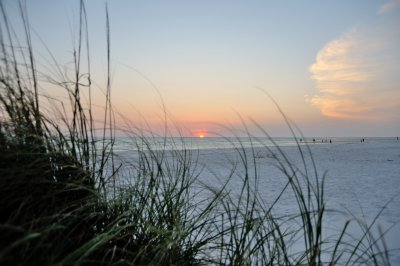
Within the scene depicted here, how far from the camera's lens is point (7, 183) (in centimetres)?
104

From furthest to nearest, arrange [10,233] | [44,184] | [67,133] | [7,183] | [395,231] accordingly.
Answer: [395,231] → [67,133] → [44,184] → [7,183] → [10,233]

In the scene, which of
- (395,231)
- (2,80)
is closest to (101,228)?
(2,80)

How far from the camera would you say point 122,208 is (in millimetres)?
1584

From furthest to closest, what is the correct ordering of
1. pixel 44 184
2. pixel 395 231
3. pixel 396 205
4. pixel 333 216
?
pixel 396 205
pixel 333 216
pixel 395 231
pixel 44 184

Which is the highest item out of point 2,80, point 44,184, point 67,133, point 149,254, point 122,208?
point 2,80

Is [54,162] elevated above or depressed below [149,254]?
above

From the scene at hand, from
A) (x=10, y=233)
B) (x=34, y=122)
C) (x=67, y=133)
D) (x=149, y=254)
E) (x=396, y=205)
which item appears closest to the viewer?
(x=10, y=233)

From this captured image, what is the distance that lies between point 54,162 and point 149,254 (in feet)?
1.79

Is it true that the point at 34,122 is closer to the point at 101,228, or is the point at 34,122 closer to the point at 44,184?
the point at 44,184

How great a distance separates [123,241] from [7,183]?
60 cm

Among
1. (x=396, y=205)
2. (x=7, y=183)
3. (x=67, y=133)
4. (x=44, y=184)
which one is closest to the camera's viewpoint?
(x=7, y=183)

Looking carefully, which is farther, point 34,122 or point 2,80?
point 34,122

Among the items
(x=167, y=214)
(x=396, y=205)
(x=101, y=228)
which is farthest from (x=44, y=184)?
(x=396, y=205)

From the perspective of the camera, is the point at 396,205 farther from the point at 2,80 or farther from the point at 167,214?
the point at 2,80
